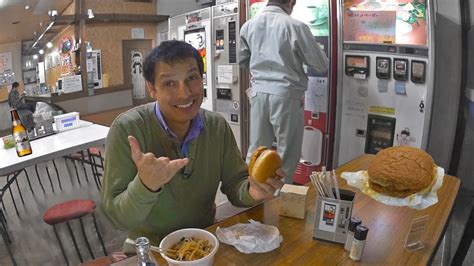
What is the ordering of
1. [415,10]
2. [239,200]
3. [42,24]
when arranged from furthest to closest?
[42,24] → [415,10] → [239,200]

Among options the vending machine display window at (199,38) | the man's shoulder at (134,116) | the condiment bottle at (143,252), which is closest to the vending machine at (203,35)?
the vending machine display window at (199,38)

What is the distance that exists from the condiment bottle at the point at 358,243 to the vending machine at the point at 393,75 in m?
1.91

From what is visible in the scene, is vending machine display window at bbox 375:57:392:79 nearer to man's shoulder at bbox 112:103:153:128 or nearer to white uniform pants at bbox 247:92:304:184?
white uniform pants at bbox 247:92:304:184

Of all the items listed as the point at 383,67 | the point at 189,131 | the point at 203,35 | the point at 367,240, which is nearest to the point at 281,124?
the point at 383,67

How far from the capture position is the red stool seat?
2.22 m

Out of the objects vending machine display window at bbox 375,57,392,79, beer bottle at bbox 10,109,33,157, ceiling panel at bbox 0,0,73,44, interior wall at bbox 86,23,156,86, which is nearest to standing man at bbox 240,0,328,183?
vending machine display window at bbox 375,57,392,79

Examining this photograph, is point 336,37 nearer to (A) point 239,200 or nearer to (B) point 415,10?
(B) point 415,10

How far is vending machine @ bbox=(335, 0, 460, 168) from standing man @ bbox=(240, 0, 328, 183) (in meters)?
0.33

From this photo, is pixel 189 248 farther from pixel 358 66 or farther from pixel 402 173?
pixel 358 66

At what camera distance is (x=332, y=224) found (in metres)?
1.04

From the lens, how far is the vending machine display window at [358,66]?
110 inches

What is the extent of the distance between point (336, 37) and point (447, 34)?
784 mm

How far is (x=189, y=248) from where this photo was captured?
92 centimetres

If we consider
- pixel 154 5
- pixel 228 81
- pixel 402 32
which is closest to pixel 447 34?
pixel 402 32
